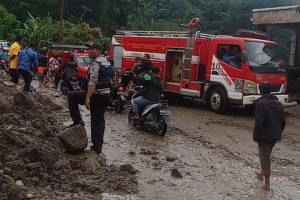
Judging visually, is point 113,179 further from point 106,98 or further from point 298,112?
point 298,112

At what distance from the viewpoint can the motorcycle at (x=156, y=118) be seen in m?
10.6

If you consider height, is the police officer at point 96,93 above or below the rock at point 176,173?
above

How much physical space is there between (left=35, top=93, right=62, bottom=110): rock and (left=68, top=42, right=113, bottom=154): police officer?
18.8 ft

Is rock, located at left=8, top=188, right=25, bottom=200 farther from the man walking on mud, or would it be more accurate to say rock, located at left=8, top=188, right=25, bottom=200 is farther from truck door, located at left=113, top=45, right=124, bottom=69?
truck door, located at left=113, top=45, right=124, bottom=69

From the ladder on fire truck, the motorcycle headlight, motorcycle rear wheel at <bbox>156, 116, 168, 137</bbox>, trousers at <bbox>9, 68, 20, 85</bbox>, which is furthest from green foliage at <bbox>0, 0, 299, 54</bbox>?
motorcycle rear wheel at <bbox>156, 116, 168, 137</bbox>

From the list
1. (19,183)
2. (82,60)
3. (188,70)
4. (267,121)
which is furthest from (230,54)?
(19,183)

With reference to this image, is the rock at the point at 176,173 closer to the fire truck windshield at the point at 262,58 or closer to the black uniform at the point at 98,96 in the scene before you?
the black uniform at the point at 98,96

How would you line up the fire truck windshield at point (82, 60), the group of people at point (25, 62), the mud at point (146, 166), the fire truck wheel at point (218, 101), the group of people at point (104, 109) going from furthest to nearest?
the fire truck windshield at point (82, 60) < the fire truck wheel at point (218, 101) < the group of people at point (25, 62) < the group of people at point (104, 109) < the mud at point (146, 166)

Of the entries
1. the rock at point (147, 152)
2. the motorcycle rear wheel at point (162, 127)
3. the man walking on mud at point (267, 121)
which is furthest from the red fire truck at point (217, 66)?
the man walking on mud at point (267, 121)

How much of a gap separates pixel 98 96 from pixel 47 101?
21.7ft

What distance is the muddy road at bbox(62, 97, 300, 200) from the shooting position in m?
6.87

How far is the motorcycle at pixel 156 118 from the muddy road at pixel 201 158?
0.60ft

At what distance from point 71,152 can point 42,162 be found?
1053 millimetres

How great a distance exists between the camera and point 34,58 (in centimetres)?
1388
